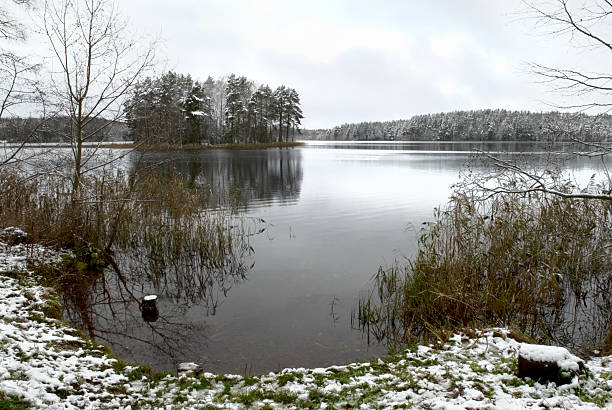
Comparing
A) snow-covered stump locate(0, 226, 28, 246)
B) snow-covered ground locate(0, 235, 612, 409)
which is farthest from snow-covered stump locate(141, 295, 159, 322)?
snow-covered stump locate(0, 226, 28, 246)

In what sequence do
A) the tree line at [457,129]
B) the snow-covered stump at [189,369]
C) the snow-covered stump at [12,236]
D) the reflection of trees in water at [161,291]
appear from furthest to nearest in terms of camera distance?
the tree line at [457,129]
the snow-covered stump at [12,236]
the reflection of trees in water at [161,291]
the snow-covered stump at [189,369]

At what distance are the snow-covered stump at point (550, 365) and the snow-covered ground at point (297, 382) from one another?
0.08 metres

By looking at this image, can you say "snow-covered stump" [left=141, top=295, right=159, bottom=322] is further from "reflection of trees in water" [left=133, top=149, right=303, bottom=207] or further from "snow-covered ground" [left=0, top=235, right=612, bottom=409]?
"reflection of trees in water" [left=133, top=149, right=303, bottom=207]

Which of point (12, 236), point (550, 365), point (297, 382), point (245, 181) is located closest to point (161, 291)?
point (12, 236)

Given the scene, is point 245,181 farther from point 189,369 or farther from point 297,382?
point 297,382

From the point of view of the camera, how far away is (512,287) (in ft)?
21.9

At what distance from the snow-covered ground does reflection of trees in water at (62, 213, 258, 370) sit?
1.10 meters

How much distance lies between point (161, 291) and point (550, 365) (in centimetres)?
704

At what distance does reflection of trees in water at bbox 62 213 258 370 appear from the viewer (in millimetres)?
5953

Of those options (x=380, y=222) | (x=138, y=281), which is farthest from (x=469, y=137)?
(x=138, y=281)

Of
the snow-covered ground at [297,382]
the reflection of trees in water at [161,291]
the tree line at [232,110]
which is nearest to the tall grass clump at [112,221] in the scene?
the reflection of trees in water at [161,291]

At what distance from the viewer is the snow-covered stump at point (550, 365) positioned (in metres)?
3.62

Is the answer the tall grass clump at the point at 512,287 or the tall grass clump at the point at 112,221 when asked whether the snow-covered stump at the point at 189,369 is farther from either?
the tall grass clump at the point at 112,221

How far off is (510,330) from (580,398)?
1840 millimetres
